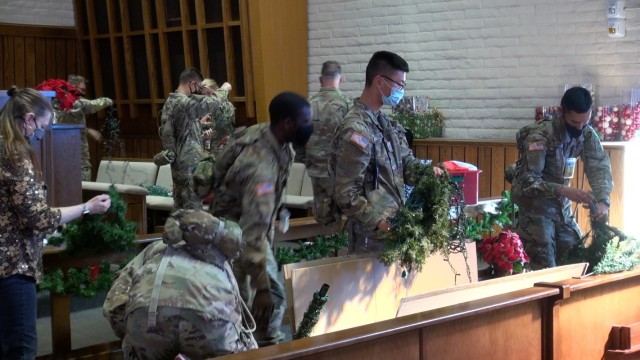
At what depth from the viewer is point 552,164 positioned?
187 inches

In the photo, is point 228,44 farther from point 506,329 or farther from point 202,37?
point 506,329

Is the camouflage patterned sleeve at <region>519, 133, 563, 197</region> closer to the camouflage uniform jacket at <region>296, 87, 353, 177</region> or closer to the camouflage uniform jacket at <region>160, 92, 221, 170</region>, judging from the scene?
the camouflage uniform jacket at <region>296, 87, 353, 177</region>

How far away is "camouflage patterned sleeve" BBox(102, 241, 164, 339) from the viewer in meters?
2.63

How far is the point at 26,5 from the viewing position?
10.9 m

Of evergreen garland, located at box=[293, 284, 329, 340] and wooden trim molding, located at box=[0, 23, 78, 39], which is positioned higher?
wooden trim molding, located at box=[0, 23, 78, 39]

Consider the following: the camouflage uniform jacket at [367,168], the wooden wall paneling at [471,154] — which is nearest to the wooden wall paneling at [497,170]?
the wooden wall paneling at [471,154]

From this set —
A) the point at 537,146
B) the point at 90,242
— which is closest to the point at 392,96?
the point at 537,146

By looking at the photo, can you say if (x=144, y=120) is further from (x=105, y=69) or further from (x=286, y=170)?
(x=286, y=170)

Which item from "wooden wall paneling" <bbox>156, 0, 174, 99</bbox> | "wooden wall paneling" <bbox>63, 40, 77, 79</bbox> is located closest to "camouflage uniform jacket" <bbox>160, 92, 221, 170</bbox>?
"wooden wall paneling" <bbox>156, 0, 174, 99</bbox>

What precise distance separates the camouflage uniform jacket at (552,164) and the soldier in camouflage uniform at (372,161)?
1018mm

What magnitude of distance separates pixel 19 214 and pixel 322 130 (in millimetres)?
2981

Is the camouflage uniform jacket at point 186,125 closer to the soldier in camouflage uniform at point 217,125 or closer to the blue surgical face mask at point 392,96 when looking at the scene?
the soldier in camouflage uniform at point 217,125

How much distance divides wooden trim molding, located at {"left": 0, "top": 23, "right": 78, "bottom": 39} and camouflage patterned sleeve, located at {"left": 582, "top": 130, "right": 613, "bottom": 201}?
7.96 metres

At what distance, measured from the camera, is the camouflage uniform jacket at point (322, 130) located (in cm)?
579
